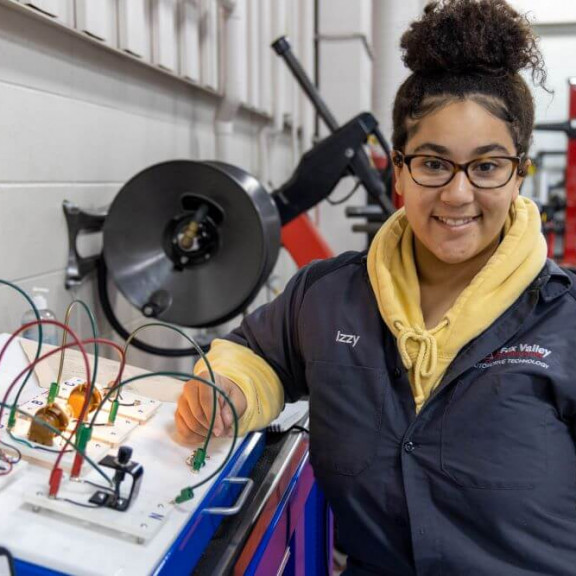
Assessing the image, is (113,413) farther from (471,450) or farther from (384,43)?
(384,43)

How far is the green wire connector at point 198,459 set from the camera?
876mm

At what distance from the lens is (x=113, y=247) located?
1559 millimetres

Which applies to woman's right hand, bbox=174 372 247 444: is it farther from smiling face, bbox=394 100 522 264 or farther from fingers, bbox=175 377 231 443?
smiling face, bbox=394 100 522 264

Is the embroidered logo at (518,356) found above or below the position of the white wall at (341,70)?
below

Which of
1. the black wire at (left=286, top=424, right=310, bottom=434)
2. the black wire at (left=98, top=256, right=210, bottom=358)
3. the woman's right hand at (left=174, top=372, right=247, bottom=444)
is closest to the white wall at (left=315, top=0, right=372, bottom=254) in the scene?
the black wire at (left=98, top=256, right=210, bottom=358)

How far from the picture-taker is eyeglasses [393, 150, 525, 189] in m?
1.00

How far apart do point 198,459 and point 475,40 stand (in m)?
0.72

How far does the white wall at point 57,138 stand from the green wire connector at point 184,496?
724 millimetres

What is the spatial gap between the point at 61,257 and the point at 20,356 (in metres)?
0.53

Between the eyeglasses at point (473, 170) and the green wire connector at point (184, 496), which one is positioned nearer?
the green wire connector at point (184, 496)

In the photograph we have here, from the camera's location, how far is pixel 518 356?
98 cm

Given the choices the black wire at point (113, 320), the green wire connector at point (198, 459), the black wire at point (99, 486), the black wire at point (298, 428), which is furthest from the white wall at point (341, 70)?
the black wire at point (99, 486)

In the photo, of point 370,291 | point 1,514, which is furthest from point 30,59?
point 1,514

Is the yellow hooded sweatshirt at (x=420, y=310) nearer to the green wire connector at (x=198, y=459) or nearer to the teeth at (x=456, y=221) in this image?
the teeth at (x=456, y=221)
